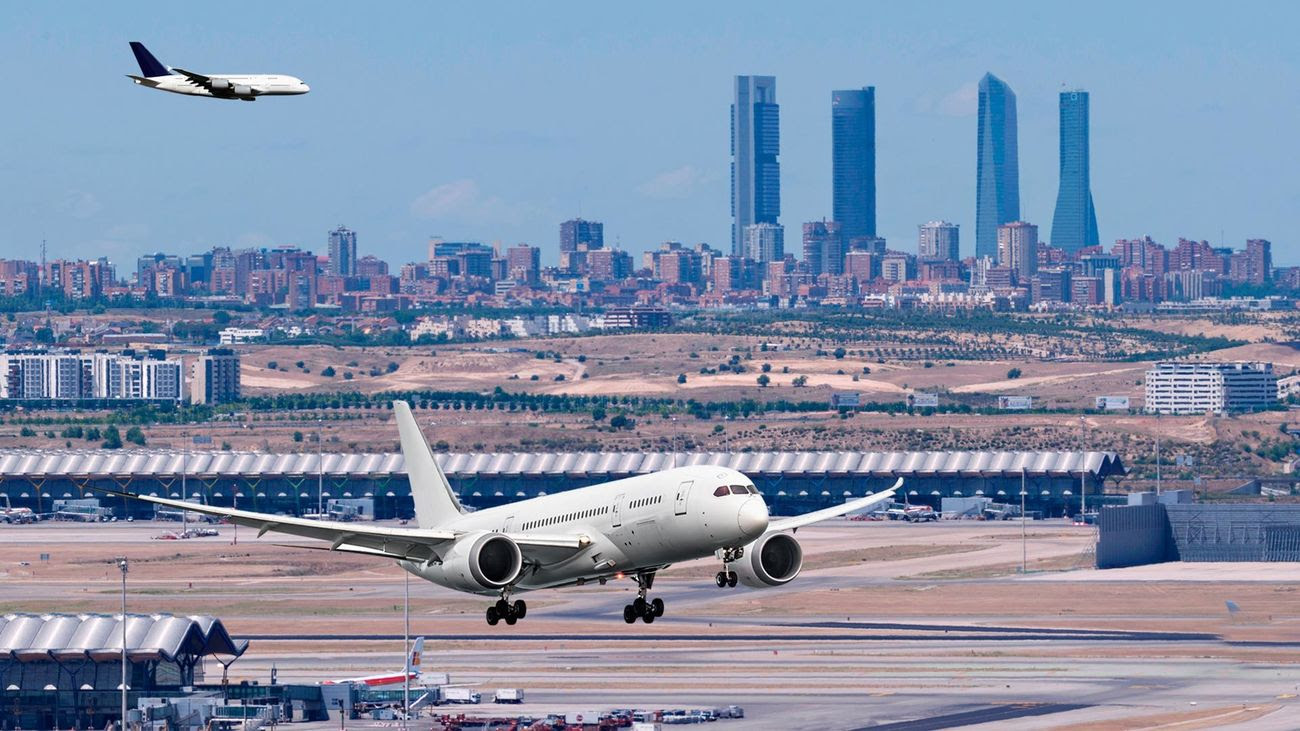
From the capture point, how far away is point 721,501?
99750 millimetres

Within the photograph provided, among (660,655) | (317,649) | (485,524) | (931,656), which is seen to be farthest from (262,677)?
(485,524)

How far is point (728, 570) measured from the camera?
103375 millimetres

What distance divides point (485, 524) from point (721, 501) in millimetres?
18429

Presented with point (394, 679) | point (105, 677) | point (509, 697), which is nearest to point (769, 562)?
point (509, 697)

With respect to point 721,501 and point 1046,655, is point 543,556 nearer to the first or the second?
point 721,501

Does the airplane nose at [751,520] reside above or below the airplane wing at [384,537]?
above

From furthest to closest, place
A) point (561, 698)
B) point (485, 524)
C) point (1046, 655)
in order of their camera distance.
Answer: point (1046, 655), point (561, 698), point (485, 524)

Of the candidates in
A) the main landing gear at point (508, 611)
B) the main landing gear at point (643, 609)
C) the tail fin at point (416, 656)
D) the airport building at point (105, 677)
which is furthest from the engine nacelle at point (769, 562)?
the tail fin at point (416, 656)

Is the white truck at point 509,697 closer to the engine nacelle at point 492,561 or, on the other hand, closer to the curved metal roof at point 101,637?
the curved metal roof at point 101,637

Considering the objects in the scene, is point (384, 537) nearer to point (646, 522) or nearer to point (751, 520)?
point (646, 522)

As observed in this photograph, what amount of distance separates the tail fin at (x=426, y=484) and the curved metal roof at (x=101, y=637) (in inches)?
1432

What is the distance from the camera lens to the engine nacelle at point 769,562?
104625 mm

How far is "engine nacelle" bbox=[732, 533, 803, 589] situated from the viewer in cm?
10462

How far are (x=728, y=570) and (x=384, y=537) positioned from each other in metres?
15.4
